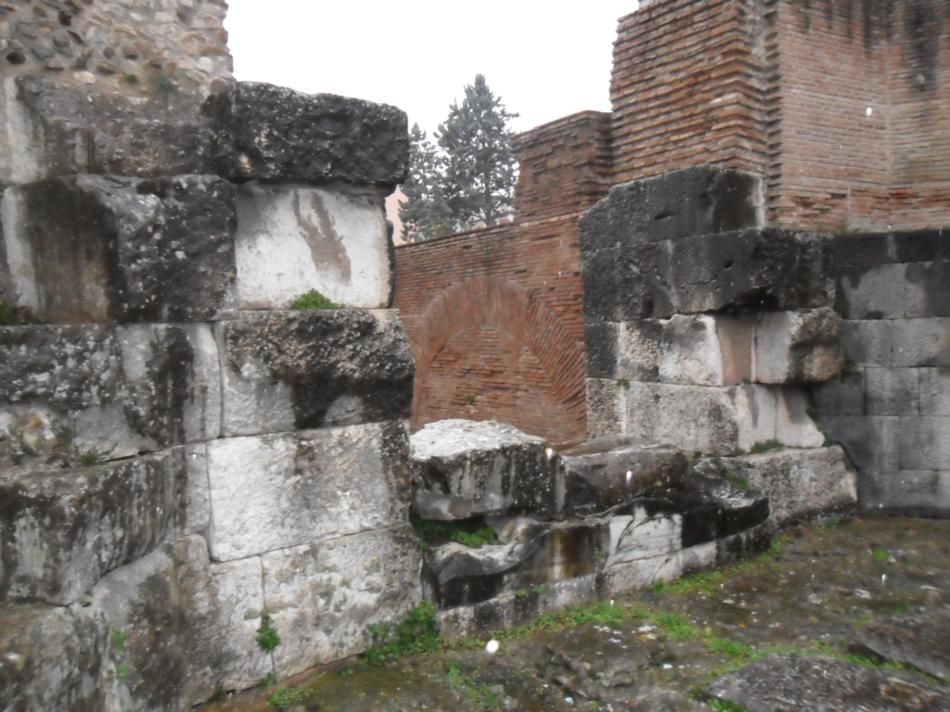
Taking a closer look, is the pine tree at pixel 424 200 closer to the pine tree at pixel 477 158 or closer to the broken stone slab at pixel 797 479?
the pine tree at pixel 477 158

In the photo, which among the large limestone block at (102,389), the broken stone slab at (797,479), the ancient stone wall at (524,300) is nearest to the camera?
the large limestone block at (102,389)

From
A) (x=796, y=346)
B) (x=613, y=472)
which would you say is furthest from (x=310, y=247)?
(x=796, y=346)

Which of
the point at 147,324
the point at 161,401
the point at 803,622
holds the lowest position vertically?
the point at 803,622

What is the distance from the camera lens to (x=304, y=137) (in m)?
2.63

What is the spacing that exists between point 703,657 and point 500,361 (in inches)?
206

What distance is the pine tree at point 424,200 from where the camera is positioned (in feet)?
66.8

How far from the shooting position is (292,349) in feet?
8.57

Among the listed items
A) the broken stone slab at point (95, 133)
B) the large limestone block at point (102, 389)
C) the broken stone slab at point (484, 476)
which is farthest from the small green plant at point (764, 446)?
the broken stone slab at point (95, 133)

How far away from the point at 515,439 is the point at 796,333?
1958mm

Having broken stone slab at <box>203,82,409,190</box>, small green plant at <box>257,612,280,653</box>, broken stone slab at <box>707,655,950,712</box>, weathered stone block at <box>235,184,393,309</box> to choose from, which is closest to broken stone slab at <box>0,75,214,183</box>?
broken stone slab at <box>203,82,409,190</box>

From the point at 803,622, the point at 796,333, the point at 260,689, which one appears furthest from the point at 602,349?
the point at 260,689

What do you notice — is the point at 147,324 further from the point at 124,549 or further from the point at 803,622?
the point at 803,622

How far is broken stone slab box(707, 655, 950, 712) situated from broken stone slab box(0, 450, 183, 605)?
201cm

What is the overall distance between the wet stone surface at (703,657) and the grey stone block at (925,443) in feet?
3.31
